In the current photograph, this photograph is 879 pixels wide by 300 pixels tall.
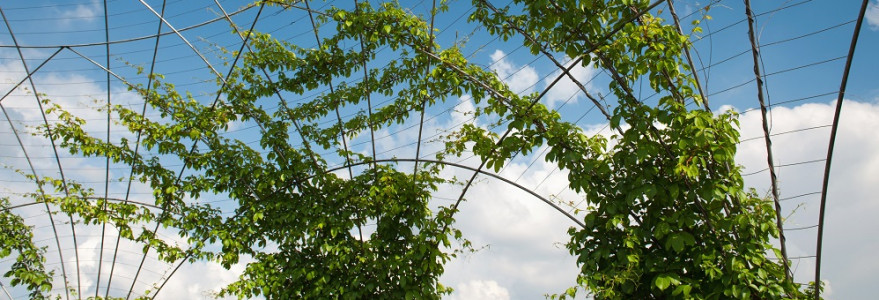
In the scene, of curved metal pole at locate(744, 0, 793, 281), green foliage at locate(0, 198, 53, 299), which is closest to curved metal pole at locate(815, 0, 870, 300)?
curved metal pole at locate(744, 0, 793, 281)

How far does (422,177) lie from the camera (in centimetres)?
553

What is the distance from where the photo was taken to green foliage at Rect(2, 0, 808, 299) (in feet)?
11.9

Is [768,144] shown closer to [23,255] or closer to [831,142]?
[831,142]

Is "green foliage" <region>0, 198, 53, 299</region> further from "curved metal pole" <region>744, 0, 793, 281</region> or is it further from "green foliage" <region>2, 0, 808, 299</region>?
"curved metal pole" <region>744, 0, 793, 281</region>

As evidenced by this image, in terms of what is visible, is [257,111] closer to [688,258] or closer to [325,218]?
[325,218]

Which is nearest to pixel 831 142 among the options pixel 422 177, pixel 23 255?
pixel 422 177

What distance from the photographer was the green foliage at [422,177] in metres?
3.62

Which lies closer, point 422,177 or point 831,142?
point 831,142

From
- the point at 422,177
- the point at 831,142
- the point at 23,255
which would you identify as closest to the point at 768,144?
the point at 831,142

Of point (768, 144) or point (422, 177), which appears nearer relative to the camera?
point (768, 144)

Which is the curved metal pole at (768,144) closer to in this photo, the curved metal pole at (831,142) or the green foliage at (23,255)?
the curved metal pole at (831,142)

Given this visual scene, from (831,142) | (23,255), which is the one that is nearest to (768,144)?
(831,142)

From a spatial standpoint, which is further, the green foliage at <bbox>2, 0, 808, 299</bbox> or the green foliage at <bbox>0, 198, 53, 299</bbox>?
the green foliage at <bbox>0, 198, 53, 299</bbox>

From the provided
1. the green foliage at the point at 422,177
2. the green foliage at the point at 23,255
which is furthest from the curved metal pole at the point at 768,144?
the green foliage at the point at 23,255
